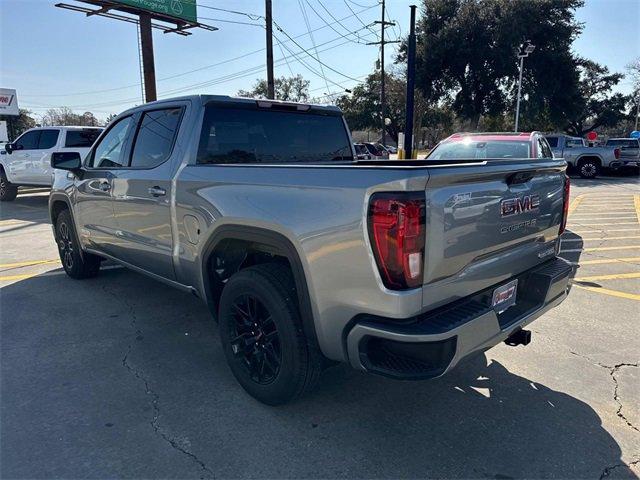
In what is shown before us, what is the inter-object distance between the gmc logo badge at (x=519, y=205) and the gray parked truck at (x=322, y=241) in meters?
0.01

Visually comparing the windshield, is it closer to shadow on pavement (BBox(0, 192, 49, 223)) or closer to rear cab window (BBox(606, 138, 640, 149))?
shadow on pavement (BBox(0, 192, 49, 223))

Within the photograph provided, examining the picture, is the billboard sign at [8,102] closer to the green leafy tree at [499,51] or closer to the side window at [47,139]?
the side window at [47,139]

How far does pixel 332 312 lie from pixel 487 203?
1.00 metres

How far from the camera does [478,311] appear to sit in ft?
7.89

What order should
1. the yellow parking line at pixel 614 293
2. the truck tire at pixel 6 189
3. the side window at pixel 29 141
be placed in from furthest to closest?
the truck tire at pixel 6 189 < the side window at pixel 29 141 < the yellow parking line at pixel 614 293

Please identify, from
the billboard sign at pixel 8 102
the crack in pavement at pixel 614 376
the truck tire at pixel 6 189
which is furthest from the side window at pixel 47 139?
the billboard sign at pixel 8 102

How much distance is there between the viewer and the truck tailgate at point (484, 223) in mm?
2242

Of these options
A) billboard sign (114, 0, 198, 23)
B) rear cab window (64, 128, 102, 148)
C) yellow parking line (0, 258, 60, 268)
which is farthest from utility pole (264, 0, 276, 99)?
yellow parking line (0, 258, 60, 268)

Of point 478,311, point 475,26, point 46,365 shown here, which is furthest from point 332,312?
point 475,26

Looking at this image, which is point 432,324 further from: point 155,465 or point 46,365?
point 46,365

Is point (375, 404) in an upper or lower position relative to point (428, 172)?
lower

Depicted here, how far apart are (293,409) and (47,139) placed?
41.4ft

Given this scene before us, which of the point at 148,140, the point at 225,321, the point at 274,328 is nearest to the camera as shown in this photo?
the point at 274,328

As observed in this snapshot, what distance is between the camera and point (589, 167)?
2162 centimetres
